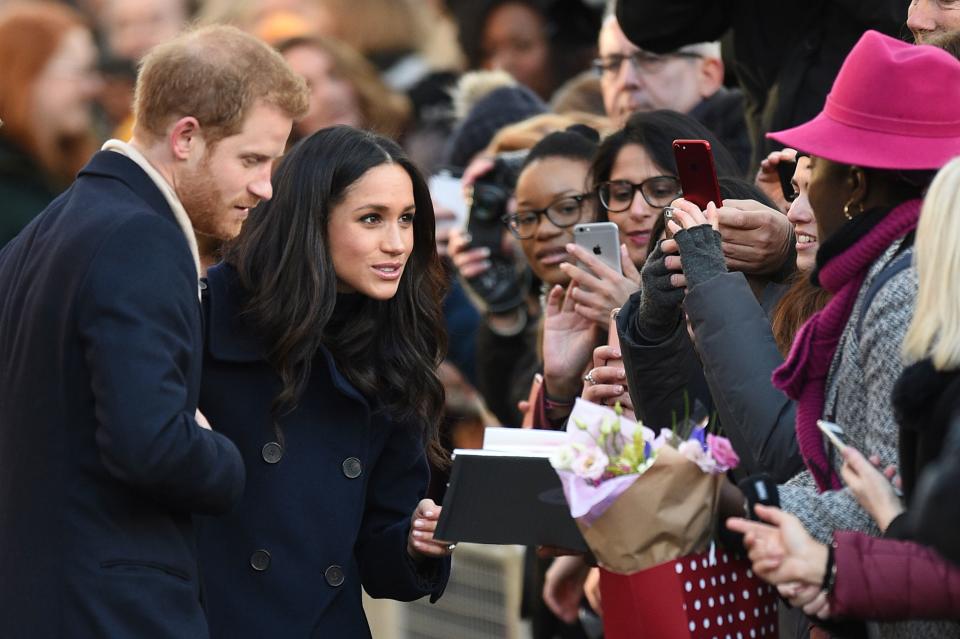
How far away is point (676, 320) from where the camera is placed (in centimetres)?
410

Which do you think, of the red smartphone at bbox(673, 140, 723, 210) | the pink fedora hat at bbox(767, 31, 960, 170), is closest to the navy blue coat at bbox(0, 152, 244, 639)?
the red smartphone at bbox(673, 140, 723, 210)

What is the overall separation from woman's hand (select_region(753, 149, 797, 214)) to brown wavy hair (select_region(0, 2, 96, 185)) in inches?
136

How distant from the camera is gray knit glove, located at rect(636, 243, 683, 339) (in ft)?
13.1

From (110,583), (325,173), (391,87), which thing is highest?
(325,173)

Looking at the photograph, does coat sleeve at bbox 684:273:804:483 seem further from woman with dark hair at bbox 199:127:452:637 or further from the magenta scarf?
woman with dark hair at bbox 199:127:452:637

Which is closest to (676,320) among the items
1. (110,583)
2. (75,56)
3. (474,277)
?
(110,583)

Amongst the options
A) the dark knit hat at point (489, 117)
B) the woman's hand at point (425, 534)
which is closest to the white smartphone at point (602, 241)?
the woman's hand at point (425, 534)

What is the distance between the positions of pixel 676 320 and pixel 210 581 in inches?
50.4

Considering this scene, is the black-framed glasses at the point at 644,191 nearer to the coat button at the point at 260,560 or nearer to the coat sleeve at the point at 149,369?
the coat button at the point at 260,560

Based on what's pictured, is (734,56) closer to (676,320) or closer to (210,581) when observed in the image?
(676,320)

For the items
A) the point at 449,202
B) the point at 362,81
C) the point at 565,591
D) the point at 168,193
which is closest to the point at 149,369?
the point at 168,193

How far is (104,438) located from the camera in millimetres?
3586

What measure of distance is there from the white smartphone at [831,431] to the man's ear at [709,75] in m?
3.14

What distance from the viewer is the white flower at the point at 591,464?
10.6 ft
